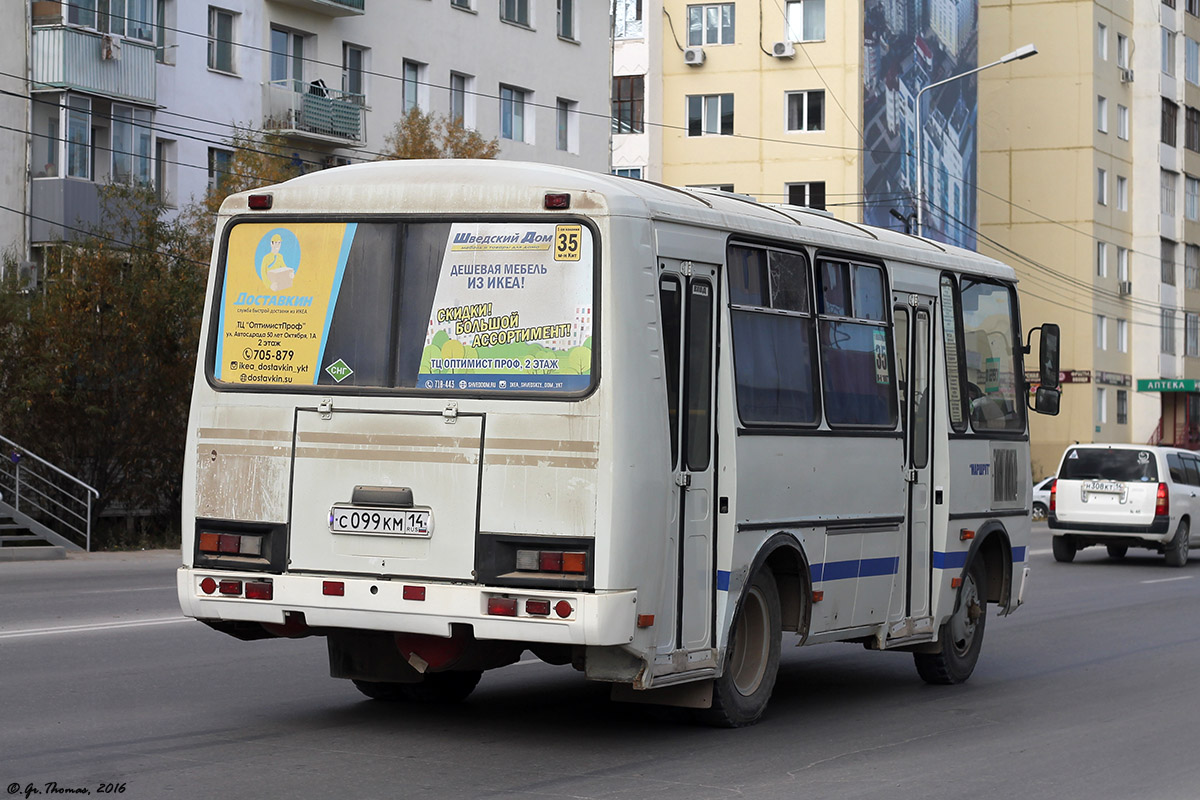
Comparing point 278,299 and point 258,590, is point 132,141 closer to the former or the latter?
point 278,299

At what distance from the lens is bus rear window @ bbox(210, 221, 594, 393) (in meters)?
8.65

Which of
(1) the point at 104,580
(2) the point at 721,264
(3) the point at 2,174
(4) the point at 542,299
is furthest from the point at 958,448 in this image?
(3) the point at 2,174

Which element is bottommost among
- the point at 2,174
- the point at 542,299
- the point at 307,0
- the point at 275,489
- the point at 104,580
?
the point at 104,580

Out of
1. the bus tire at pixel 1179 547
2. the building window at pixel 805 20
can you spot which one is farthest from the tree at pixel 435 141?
the building window at pixel 805 20

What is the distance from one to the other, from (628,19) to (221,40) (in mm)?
30428

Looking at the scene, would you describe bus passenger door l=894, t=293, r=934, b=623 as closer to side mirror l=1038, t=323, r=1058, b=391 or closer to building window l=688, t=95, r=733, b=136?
side mirror l=1038, t=323, r=1058, b=391

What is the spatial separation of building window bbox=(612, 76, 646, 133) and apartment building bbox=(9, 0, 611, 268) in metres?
14.0

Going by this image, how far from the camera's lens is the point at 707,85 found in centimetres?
6538

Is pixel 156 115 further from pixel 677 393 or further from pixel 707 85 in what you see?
pixel 707 85

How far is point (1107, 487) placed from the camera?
27.2m

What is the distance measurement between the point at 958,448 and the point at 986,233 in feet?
209

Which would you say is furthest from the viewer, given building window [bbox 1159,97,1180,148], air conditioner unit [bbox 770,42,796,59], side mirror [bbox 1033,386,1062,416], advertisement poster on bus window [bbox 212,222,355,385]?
building window [bbox 1159,97,1180,148]

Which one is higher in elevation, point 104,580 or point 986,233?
point 986,233

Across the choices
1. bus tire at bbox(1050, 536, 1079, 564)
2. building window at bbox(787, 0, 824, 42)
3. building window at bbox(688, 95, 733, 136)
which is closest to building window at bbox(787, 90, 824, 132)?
building window at bbox(787, 0, 824, 42)
